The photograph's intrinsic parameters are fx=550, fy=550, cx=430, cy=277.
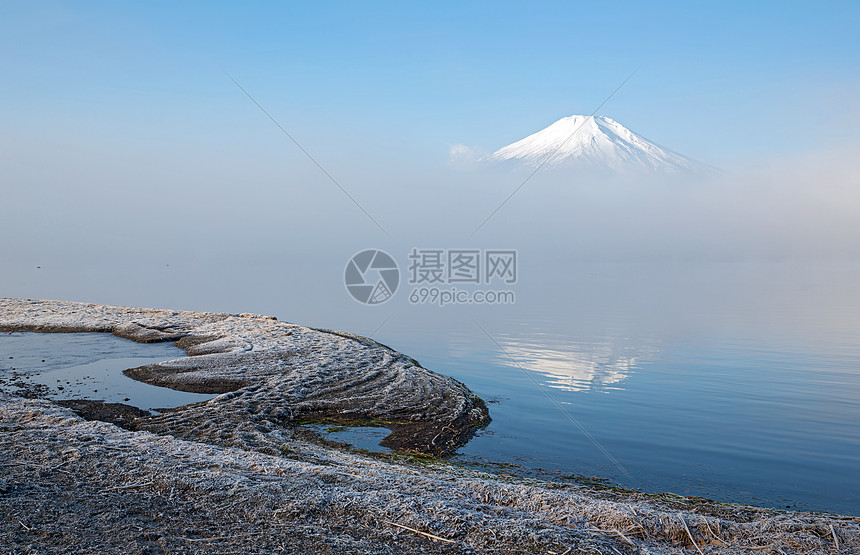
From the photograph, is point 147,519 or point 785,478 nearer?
point 147,519

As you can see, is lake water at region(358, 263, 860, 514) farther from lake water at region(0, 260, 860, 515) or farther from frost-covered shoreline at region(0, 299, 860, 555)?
frost-covered shoreline at region(0, 299, 860, 555)

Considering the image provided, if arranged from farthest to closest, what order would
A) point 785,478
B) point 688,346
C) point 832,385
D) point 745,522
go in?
point 688,346
point 832,385
point 785,478
point 745,522

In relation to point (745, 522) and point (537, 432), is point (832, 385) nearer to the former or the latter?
point (537, 432)

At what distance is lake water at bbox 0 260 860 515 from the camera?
973cm

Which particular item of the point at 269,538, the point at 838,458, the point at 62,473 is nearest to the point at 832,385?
the point at 838,458

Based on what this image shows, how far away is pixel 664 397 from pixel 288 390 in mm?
9990

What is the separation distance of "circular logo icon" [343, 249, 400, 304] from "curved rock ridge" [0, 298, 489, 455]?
23690mm

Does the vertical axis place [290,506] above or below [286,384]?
above

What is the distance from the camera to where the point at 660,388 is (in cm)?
1606

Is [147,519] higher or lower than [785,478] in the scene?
higher

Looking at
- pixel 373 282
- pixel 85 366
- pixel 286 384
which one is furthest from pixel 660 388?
pixel 373 282

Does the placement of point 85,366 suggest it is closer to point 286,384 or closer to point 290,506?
point 286,384

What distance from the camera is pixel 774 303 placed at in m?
41.2

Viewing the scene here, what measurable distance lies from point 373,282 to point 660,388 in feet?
158
